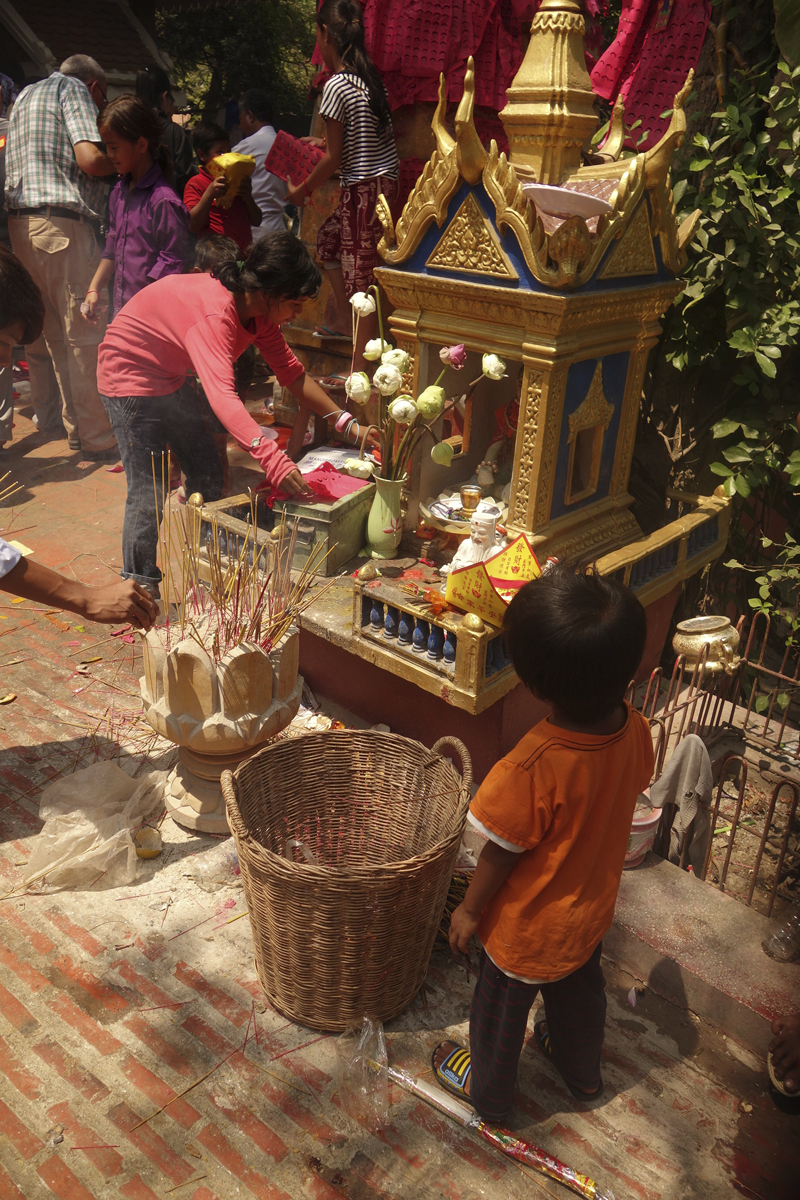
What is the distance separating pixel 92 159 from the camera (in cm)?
567

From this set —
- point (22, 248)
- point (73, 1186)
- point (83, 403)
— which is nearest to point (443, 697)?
point (73, 1186)

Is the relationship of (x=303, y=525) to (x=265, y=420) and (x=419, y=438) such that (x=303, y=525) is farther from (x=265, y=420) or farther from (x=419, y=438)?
(x=265, y=420)

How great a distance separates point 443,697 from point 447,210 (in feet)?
6.29

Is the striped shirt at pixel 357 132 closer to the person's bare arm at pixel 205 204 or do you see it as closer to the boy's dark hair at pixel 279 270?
the person's bare arm at pixel 205 204

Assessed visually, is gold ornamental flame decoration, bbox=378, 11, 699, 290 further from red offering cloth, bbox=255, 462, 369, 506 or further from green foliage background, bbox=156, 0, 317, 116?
green foliage background, bbox=156, 0, 317, 116

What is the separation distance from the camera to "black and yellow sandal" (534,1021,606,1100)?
2.29 metres

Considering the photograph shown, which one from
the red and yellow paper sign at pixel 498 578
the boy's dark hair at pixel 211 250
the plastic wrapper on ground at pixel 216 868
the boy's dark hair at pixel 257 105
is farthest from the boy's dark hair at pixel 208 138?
the plastic wrapper on ground at pixel 216 868

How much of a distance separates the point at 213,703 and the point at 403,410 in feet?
4.72

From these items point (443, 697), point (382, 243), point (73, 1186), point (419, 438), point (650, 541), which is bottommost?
point (73, 1186)

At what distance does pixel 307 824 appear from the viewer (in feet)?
9.58

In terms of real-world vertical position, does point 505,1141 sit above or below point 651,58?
below

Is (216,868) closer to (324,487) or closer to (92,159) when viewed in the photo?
(324,487)

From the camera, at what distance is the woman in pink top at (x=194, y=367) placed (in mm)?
3502

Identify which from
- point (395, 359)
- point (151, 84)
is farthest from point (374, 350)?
point (151, 84)
